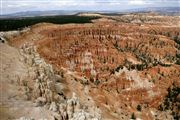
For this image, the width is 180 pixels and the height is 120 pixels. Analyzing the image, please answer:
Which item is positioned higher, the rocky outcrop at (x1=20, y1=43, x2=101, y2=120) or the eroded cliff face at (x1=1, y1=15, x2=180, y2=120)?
the rocky outcrop at (x1=20, y1=43, x2=101, y2=120)

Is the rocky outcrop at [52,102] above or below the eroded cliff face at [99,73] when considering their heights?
above

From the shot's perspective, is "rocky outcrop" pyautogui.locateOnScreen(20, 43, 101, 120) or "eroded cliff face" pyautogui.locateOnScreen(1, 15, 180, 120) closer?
"rocky outcrop" pyautogui.locateOnScreen(20, 43, 101, 120)

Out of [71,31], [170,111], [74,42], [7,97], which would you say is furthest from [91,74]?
[7,97]

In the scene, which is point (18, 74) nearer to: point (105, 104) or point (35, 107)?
point (35, 107)

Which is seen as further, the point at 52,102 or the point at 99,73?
the point at 99,73

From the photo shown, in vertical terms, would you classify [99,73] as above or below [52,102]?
below

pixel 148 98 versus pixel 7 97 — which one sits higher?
pixel 7 97

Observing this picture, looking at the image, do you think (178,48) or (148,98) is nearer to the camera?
(148,98)

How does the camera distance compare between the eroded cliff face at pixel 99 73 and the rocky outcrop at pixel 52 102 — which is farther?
the eroded cliff face at pixel 99 73
